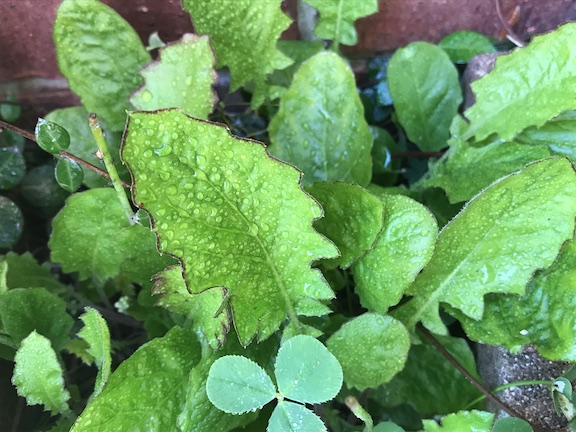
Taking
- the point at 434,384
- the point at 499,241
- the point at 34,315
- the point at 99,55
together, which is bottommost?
the point at 434,384

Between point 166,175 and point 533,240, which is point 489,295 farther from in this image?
point 166,175

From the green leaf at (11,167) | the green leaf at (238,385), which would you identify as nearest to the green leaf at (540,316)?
the green leaf at (238,385)

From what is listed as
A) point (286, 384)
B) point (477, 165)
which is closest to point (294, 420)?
point (286, 384)

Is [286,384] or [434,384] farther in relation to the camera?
[434,384]

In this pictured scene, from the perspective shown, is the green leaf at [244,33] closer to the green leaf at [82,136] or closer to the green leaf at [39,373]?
the green leaf at [82,136]

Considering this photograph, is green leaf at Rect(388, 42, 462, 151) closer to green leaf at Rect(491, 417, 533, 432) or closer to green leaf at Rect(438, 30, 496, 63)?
green leaf at Rect(438, 30, 496, 63)

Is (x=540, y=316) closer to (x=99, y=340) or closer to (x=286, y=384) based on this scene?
(x=286, y=384)

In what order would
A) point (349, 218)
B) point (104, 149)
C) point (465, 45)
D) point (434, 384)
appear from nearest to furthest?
point (104, 149) < point (349, 218) < point (434, 384) < point (465, 45)
